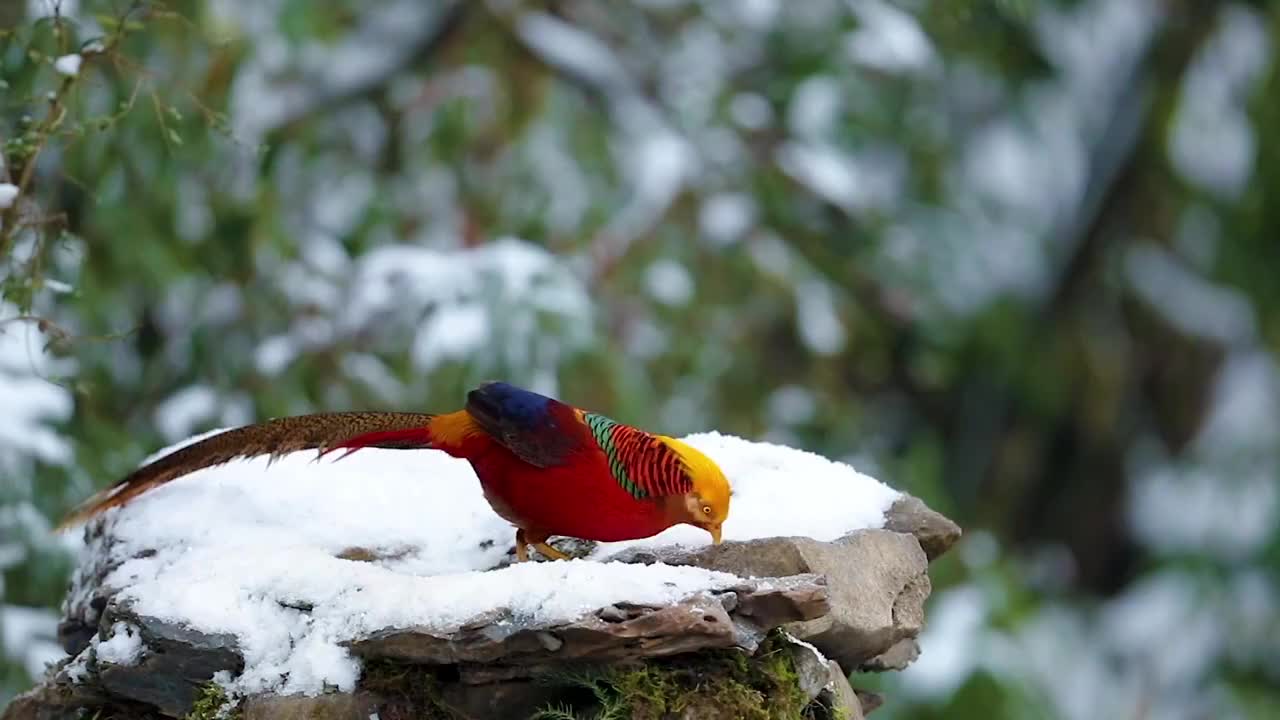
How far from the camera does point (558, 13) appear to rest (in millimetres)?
6801

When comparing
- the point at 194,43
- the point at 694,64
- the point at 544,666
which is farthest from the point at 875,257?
the point at 544,666

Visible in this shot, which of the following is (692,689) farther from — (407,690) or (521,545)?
(521,545)

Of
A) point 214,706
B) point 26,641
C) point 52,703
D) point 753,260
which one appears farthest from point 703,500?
point 753,260

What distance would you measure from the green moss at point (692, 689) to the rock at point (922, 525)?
1.84ft

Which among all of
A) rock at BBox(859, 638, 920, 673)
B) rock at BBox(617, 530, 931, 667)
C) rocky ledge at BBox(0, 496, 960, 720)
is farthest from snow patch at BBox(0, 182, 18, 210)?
rock at BBox(859, 638, 920, 673)

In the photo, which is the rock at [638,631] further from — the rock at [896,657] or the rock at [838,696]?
the rock at [896,657]

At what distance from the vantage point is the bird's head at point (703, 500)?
260cm

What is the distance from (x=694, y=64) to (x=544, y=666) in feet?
16.5

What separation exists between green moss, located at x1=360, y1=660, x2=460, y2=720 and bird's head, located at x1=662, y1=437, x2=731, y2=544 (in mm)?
489

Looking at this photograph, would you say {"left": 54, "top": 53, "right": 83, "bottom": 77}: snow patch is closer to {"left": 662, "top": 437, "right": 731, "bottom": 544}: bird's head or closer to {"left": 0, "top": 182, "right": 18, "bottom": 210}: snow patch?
{"left": 0, "top": 182, "right": 18, "bottom": 210}: snow patch

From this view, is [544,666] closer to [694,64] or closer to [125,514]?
[125,514]

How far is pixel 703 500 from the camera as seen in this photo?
2604mm

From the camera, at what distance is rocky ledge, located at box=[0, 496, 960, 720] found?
223 centimetres

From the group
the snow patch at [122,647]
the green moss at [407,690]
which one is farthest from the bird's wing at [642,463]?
the snow patch at [122,647]
